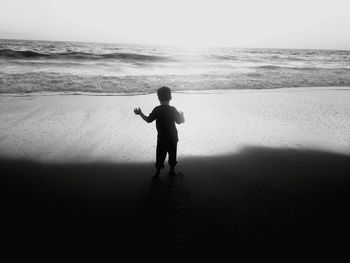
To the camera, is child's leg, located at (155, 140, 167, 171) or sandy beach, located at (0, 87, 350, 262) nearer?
sandy beach, located at (0, 87, 350, 262)

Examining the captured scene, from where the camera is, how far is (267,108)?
878cm

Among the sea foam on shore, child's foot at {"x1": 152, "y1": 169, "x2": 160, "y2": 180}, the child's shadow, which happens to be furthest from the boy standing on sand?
the sea foam on shore

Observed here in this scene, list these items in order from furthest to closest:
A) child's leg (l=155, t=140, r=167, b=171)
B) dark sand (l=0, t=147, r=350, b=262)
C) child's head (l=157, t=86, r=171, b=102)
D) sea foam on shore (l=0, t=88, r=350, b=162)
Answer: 1. sea foam on shore (l=0, t=88, r=350, b=162)
2. child's leg (l=155, t=140, r=167, b=171)
3. child's head (l=157, t=86, r=171, b=102)
4. dark sand (l=0, t=147, r=350, b=262)

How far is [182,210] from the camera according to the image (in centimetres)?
348

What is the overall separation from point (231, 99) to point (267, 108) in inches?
59.3

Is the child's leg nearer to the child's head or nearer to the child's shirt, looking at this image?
the child's shirt

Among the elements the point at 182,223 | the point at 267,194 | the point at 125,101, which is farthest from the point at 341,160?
the point at 125,101

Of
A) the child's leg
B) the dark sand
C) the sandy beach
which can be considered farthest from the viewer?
the child's leg

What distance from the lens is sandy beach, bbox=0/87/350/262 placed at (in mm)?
2908

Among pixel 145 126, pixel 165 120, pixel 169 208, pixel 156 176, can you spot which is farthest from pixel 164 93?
pixel 145 126

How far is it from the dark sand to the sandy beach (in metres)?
0.01

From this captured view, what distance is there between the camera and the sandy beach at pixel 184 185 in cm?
291

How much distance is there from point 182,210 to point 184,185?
668 mm

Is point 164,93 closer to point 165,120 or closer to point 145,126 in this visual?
point 165,120
